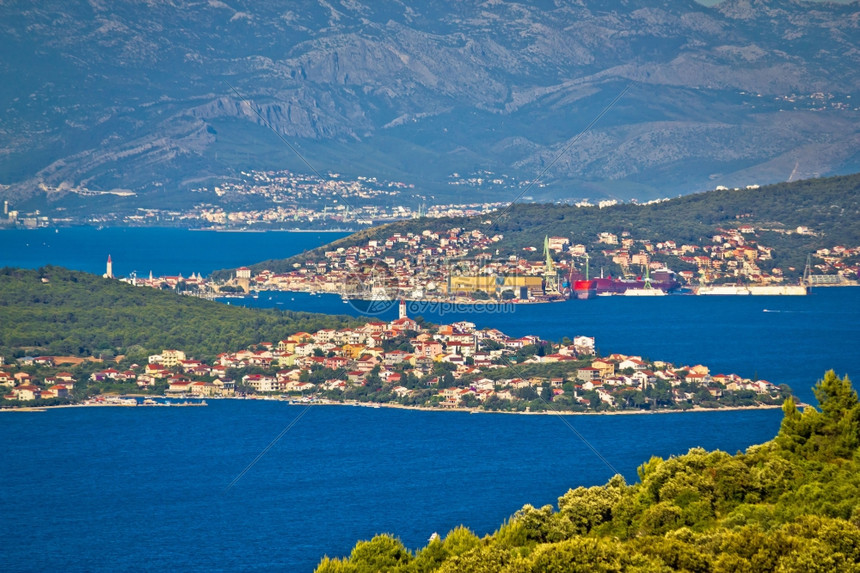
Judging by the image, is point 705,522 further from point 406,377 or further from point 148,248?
point 148,248

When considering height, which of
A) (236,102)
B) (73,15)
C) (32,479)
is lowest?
(32,479)

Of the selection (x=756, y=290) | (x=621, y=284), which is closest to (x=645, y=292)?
(x=621, y=284)

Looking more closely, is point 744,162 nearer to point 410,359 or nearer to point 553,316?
point 553,316

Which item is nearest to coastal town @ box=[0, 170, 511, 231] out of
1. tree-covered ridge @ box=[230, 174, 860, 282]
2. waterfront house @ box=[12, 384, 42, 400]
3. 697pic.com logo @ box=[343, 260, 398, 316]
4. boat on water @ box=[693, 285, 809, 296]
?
tree-covered ridge @ box=[230, 174, 860, 282]

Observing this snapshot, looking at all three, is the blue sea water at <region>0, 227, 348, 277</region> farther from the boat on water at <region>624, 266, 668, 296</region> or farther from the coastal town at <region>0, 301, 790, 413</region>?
the coastal town at <region>0, 301, 790, 413</region>

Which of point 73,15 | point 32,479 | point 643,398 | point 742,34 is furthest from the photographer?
point 742,34

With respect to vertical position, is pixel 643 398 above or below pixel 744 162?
below

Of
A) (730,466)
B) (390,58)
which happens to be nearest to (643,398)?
(730,466)
